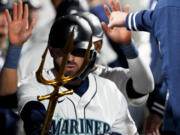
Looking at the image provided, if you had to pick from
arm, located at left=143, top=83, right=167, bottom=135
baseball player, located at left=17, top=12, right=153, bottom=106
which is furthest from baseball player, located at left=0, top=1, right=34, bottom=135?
arm, located at left=143, top=83, right=167, bottom=135

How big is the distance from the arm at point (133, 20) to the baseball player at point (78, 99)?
58 millimetres

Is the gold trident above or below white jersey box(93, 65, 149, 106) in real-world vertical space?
above

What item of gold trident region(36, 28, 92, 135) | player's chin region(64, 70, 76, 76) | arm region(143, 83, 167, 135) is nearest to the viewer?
gold trident region(36, 28, 92, 135)

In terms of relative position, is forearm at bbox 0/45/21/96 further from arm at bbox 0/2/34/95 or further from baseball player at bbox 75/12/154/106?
baseball player at bbox 75/12/154/106

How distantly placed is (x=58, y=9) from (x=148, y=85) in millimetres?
323

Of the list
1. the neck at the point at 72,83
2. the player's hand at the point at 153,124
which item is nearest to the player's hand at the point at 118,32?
the neck at the point at 72,83

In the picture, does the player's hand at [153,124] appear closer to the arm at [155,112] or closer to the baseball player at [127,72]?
the arm at [155,112]

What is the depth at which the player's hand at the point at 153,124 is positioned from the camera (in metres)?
1.08

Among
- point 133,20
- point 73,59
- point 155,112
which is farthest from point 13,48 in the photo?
point 155,112

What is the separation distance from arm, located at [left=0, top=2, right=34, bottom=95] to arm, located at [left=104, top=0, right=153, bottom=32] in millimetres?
173

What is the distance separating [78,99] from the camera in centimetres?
90

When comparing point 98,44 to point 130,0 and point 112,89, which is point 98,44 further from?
point 130,0

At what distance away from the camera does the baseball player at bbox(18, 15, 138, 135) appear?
867 millimetres

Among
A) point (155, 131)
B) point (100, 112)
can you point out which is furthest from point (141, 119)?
point (100, 112)
